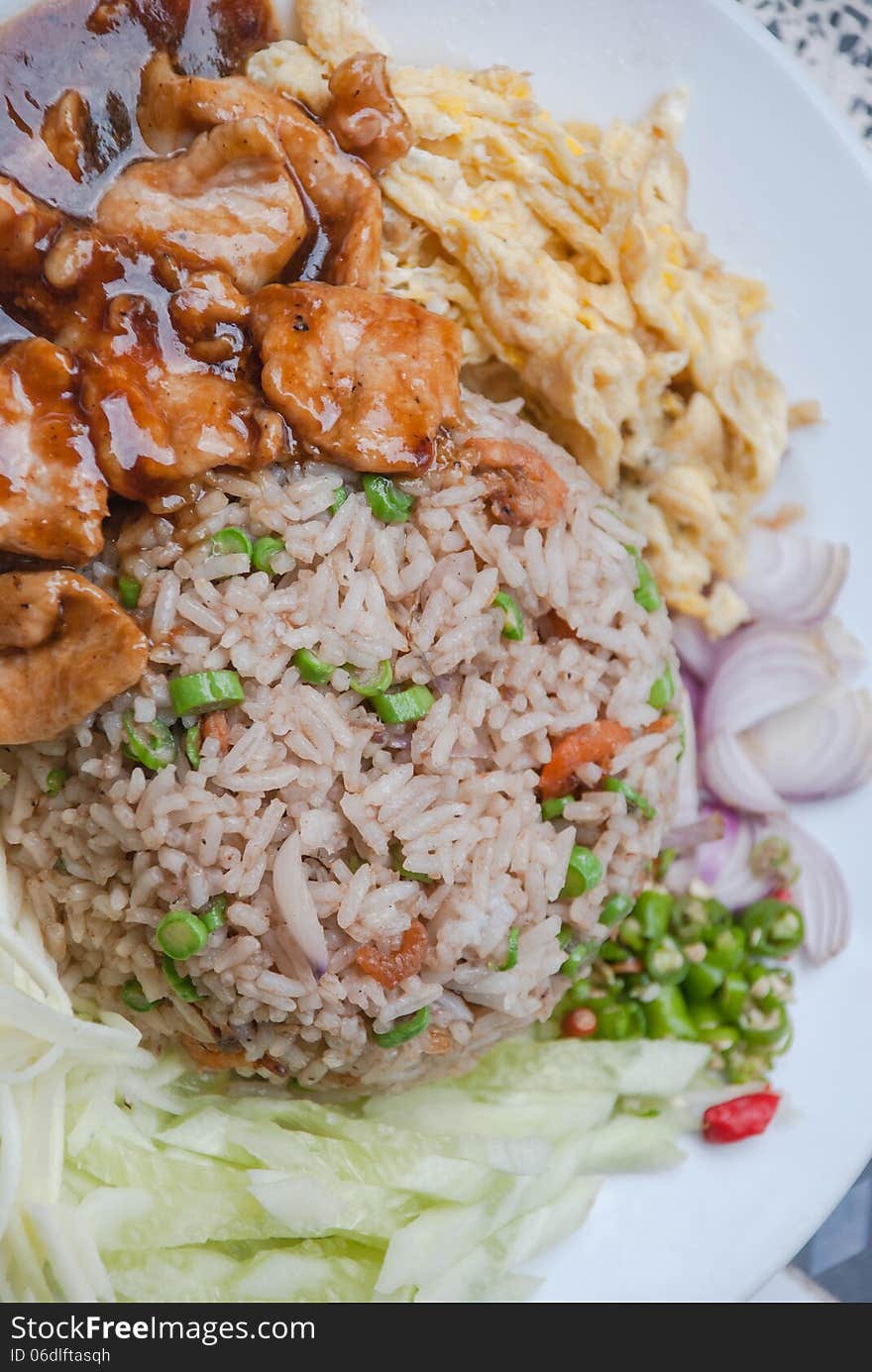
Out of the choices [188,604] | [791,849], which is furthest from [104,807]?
[791,849]

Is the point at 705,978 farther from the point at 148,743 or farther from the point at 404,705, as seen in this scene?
the point at 148,743

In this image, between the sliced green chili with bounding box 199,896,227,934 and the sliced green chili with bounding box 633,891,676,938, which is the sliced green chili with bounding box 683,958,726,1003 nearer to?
the sliced green chili with bounding box 633,891,676,938

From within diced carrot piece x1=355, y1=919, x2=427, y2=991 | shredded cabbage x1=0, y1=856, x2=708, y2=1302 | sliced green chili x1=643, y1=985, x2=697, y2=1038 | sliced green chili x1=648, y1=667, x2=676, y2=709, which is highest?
sliced green chili x1=648, y1=667, x2=676, y2=709

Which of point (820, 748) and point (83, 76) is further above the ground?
point (83, 76)

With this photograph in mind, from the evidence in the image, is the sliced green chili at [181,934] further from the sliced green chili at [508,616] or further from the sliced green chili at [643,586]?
the sliced green chili at [643,586]

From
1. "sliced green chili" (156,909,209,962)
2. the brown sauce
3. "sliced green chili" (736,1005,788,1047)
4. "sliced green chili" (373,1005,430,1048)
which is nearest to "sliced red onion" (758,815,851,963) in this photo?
"sliced green chili" (736,1005,788,1047)

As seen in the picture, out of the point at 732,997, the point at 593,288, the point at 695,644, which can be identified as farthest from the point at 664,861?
the point at 593,288

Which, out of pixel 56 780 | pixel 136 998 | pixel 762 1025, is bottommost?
pixel 136 998

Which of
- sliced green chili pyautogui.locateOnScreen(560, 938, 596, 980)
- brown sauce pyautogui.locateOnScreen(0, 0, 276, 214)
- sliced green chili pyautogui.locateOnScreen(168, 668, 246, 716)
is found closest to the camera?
sliced green chili pyautogui.locateOnScreen(168, 668, 246, 716)
